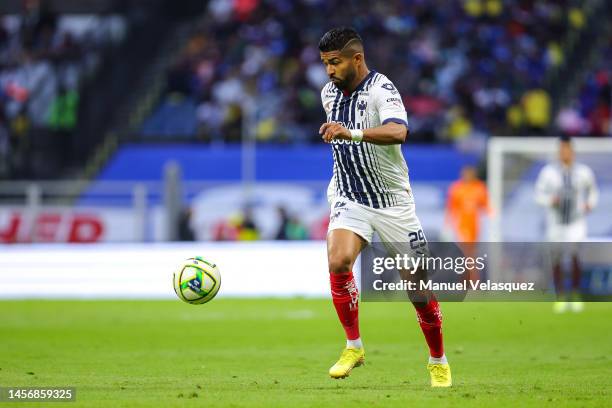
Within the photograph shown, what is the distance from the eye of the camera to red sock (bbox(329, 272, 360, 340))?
8531 millimetres

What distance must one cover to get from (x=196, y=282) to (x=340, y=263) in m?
1.62

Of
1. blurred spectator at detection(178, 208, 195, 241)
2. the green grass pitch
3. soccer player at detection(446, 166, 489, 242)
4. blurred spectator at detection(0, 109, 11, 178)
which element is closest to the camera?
the green grass pitch

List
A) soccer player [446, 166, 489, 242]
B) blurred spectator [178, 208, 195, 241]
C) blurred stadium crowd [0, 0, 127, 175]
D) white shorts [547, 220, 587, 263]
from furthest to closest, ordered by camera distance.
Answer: blurred stadium crowd [0, 0, 127, 175] → blurred spectator [178, 208, 195, 241] → soccer player [446, 166, 489, 242] → white shorts [547, 220, 587, 263]

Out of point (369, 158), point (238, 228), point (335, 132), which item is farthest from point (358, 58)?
point (238, 228)

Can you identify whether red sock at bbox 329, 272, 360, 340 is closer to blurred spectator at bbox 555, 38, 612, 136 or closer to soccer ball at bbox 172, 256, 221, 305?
soccer ball at bbox 172, 256, 221, 305

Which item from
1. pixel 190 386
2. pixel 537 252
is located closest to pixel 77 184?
pixel 537 252

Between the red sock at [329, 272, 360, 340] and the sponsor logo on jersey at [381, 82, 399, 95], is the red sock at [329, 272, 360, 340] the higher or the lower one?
the lower one

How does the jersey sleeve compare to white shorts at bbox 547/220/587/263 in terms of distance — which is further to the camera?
white shorts at bbox 547/220/587/263

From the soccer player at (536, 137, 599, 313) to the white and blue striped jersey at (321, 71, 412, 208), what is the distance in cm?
840

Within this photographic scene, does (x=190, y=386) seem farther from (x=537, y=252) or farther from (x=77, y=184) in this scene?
(x=77, y=184)

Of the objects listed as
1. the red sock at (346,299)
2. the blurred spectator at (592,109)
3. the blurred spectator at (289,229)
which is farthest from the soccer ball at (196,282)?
the blurred spectator at (592,109)

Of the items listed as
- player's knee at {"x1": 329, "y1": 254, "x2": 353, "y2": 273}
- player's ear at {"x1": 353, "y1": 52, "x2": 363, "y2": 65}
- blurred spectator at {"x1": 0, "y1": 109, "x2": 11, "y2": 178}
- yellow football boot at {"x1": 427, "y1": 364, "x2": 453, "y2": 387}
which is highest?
blurred spectator at {"x1": 0, "y1": 109, "x2": 11, "y2": 178}

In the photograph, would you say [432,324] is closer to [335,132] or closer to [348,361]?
[348,361]

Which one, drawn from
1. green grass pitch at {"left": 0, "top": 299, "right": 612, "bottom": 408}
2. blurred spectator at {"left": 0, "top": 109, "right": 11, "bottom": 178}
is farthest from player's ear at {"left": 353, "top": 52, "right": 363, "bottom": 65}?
blurred spectator at {"left": 0, "top": 109, "right": 11, "bottom": 178}
